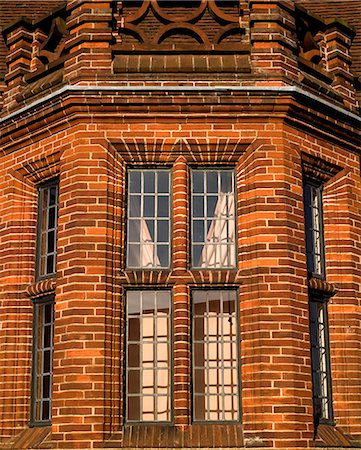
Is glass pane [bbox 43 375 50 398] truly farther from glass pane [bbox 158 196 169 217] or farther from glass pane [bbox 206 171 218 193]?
glass pane [bbox 206 171 218 193]

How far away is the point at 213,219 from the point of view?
10570mm

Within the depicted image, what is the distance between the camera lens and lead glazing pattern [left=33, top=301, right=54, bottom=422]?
10.4m

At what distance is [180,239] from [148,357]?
151 centimetres

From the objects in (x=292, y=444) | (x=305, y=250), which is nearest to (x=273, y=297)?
(x=305, y=250)

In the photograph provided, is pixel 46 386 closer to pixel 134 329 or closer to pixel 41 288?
pixel 41 288

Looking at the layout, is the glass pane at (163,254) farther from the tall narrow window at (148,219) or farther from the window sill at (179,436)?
the window sill at (179,436)

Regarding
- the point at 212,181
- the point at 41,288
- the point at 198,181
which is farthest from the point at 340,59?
the point at 41,288

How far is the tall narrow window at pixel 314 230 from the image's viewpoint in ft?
36.0

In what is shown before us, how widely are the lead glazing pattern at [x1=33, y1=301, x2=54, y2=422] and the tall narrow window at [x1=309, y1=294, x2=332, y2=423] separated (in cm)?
337

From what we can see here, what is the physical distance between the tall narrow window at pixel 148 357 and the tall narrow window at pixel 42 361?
1.15m

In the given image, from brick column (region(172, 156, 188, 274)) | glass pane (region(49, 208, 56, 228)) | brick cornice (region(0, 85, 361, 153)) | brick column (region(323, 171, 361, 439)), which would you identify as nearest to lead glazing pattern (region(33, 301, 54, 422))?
glass pane (region(49, 208, 56, 228))

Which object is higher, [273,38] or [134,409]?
[273,38]

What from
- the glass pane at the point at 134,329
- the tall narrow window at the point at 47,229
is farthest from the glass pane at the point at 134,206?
the glass pane at the point at 134,329

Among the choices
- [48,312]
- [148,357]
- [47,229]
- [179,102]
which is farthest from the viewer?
[47,229]
